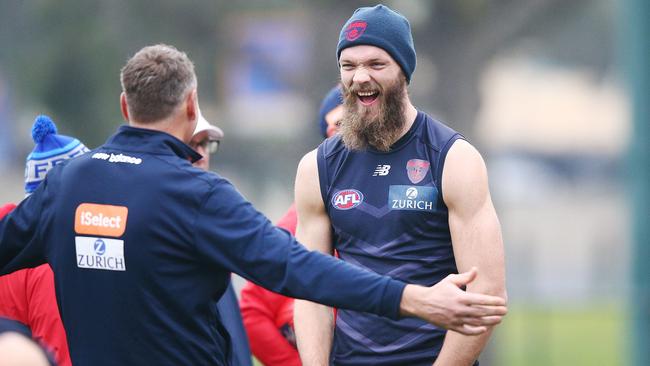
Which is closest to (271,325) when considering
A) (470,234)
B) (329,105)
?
(329,105)

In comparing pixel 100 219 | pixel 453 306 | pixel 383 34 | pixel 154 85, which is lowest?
pixel 453 306

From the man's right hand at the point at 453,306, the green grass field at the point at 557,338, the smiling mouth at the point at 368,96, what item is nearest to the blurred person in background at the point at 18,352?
the man's right hand at the point at 453,306

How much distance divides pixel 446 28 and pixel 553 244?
1836 centimetres

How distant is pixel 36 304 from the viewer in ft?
19.2

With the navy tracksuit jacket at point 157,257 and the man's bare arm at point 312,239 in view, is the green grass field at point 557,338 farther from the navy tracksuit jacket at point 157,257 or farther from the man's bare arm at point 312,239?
the navy tracksuit jacket at point 157,257

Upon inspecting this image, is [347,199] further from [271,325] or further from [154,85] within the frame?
[271,325]

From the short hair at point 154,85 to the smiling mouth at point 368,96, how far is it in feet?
2.53

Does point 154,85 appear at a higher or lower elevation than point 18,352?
higher

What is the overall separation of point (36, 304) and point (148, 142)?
1098 millimetres

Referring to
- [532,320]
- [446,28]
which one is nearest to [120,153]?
[446,28]

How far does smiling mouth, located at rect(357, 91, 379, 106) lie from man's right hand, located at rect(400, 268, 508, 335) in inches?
40.7

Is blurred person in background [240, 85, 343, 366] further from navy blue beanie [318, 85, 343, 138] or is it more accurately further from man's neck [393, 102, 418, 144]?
man's neck [393, 102, 418, 144]

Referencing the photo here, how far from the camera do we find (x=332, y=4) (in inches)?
794

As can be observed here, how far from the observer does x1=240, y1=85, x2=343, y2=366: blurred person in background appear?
22.6 ft
